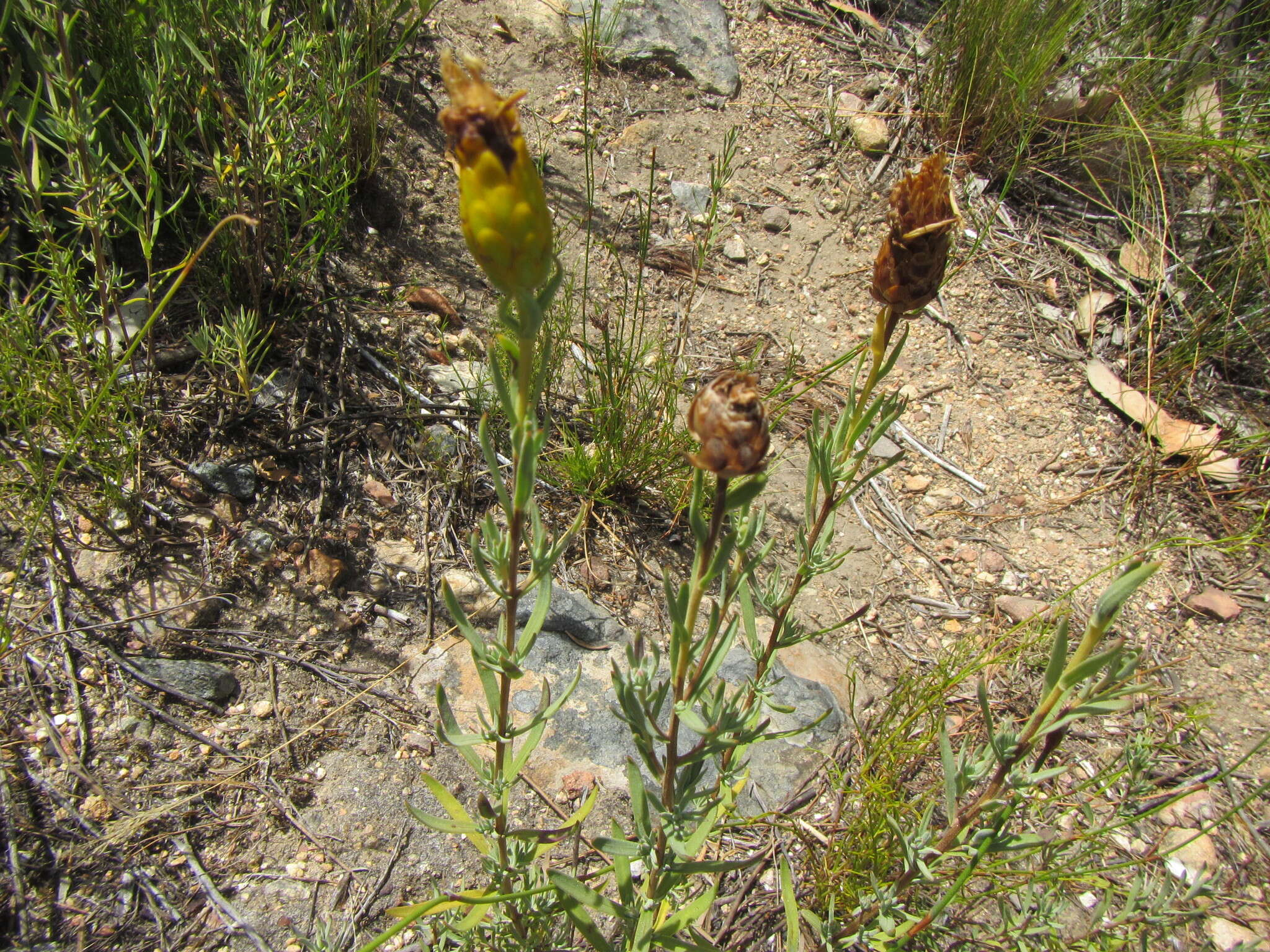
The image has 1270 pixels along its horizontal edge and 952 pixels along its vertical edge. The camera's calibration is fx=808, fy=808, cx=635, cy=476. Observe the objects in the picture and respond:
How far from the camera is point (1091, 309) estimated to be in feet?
13.1

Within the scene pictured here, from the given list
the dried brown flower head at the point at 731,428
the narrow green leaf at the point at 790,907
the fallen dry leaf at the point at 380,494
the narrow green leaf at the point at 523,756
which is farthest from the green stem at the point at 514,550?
the fallen dry leaf at the point at 380,494

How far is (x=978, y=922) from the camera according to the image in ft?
7.14

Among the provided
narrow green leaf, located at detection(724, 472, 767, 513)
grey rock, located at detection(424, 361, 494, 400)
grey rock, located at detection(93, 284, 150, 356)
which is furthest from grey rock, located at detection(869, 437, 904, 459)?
grey rock, located at detection(93, 284, 150, 356)

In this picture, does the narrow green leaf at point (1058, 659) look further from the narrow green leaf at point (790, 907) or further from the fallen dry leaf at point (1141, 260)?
the fallen dry leaf at point (1141, 260)

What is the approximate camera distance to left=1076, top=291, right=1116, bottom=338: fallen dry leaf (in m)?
3.96

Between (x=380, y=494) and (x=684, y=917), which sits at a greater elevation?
(x=684, y=917)

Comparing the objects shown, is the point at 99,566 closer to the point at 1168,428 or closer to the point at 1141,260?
the point at 1168,428

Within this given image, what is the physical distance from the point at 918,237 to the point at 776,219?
9.52ft

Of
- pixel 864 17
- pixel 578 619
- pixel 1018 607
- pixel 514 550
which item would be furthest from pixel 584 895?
pixel 864 17

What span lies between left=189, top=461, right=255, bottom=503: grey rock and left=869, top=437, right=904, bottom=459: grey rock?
233 centimetres

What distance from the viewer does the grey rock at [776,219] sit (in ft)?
13.6

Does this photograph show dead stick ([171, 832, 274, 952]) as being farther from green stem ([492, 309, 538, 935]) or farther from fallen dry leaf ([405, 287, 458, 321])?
fallen dry leaf ([405, 287, 458, 321])

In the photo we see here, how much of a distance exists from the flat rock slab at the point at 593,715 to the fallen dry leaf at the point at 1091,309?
2500 mm

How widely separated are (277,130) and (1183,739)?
3.77 m
